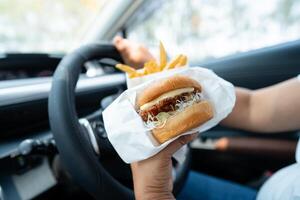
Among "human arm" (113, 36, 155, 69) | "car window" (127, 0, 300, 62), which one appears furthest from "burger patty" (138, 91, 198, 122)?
"car window" (127, 0, 300, 62)

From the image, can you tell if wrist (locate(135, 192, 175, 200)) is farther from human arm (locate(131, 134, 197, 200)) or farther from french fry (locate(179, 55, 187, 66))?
french fry (locate(179, 55, 187, 66))

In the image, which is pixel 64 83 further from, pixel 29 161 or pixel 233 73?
pixel 233 73

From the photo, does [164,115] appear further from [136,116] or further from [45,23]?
[45,23]

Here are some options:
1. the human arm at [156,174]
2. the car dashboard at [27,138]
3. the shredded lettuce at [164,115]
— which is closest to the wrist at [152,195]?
the human arm at [156,174]

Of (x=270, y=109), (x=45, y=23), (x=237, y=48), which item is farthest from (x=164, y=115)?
(x=45, y=23)

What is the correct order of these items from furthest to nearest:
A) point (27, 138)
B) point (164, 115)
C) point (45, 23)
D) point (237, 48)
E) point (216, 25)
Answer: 1. point (45, 23)
2. point (216, 25)
3. point (237, 48)
4. point (27, 138)
5. point (164, 115)

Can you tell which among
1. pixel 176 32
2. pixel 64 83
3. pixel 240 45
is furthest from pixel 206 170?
pixel 64 83
